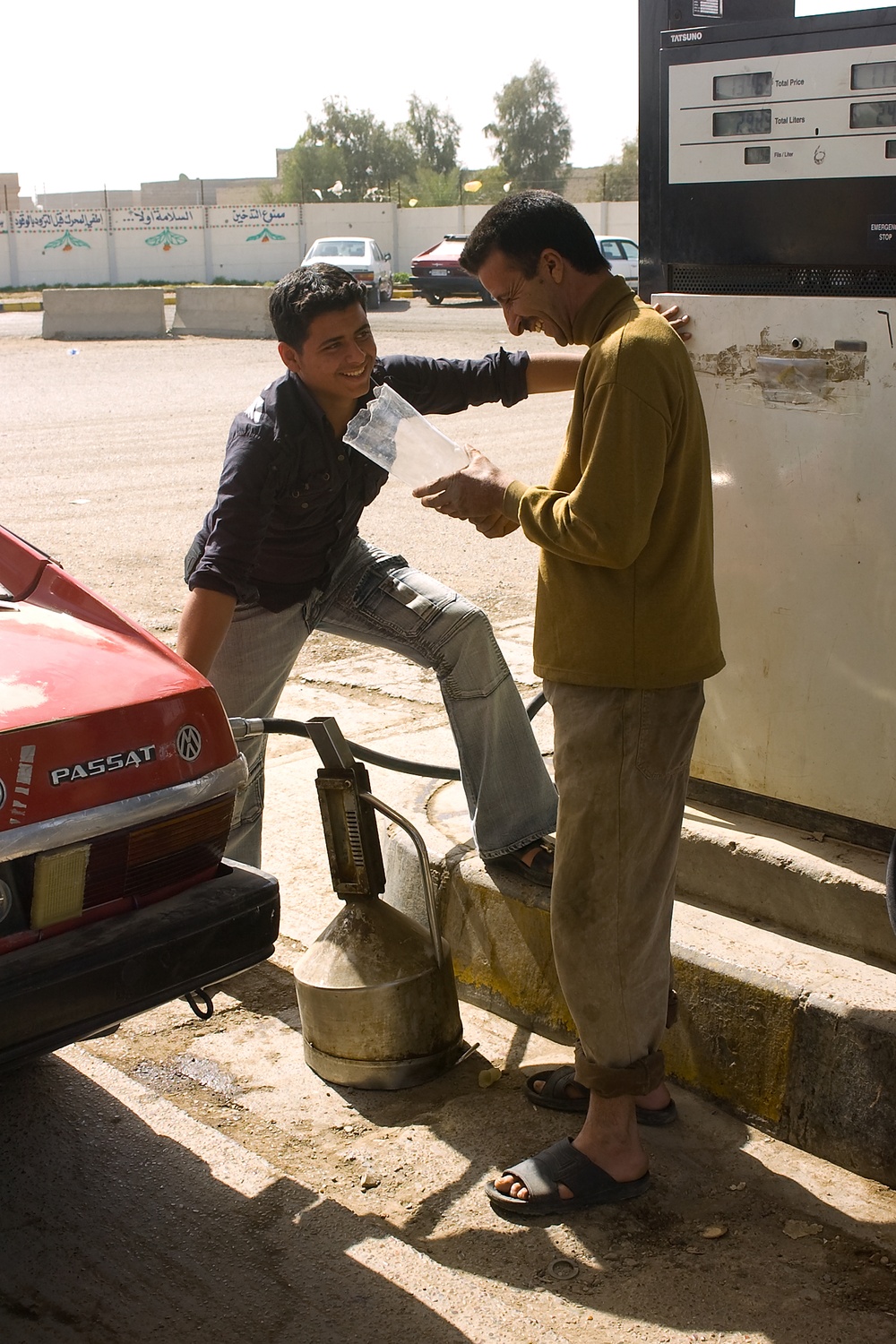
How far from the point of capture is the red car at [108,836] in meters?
2.43

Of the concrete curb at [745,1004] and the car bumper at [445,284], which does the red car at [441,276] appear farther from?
the concrete curb at [745,1004]

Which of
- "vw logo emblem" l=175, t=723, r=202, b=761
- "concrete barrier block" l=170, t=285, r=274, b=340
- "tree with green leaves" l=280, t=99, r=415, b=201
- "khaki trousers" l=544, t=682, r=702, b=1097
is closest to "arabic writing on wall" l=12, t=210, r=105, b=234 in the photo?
"concrete barrier block" l=170, t=285, r=274, b=340

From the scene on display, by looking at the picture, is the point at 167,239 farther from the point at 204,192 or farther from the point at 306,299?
the point at 306,299

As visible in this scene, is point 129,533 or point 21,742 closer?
point 21,742

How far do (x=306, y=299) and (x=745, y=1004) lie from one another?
2073mm

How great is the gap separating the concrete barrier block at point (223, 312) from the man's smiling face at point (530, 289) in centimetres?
2297

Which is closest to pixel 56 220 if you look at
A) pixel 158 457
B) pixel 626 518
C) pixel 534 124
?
pixel 158 457

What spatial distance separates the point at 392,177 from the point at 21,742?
91.6 m

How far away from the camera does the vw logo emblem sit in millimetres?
2709

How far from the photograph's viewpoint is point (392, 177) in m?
88.0

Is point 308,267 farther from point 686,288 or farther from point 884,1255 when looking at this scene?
point 884,1255

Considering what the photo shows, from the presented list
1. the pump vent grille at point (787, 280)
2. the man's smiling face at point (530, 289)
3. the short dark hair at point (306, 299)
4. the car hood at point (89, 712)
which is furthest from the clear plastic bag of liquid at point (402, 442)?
the pump vent grille at point (787, 280)

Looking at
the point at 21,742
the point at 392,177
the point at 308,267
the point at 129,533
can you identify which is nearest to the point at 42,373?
the point at 129,533

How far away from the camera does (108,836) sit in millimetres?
2564
